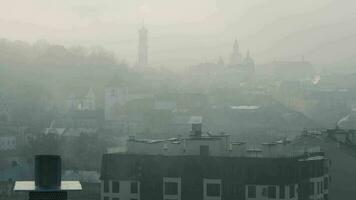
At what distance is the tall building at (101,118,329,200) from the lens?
18.6m

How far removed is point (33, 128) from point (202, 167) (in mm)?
43469

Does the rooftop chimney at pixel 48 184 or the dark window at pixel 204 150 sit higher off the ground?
the rooftop chimney at pixel 48 184

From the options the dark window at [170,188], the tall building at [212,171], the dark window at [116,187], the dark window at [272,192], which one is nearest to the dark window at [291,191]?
the tall building at [212,171]

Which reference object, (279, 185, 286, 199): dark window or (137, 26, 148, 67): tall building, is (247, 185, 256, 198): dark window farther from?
(137, 26, 148, 67): tall building

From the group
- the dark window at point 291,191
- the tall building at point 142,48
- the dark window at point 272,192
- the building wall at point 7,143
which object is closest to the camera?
the dark window at point 272,192

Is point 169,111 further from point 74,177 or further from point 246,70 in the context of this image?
point 246,70

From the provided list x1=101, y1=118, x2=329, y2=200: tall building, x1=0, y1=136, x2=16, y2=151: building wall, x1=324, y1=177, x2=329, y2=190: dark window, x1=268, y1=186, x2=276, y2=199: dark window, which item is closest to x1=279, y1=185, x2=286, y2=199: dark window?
x1=101, y1=118, x2=329, y2=200: tall building

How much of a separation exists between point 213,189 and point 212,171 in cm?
41

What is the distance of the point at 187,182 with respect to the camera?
19.2 m

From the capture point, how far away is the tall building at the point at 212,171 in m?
18.6

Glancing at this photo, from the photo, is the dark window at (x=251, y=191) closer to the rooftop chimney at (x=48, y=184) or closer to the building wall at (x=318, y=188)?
the building wall at (x=318, y=188)

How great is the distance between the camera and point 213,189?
19.0 meters

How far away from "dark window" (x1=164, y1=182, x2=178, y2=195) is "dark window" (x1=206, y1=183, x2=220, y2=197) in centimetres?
74

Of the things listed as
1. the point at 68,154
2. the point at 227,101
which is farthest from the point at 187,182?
the point at 227,101
